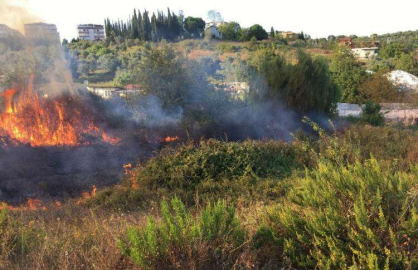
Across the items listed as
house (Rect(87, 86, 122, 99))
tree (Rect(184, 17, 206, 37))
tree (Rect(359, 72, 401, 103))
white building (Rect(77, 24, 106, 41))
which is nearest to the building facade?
house (Rect(87, 86, 122, 99))

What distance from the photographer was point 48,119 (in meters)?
10.5

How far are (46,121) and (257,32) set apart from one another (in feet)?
158

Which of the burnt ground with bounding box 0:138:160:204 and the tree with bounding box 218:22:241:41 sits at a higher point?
the tree with bounding box 218:22:241:41

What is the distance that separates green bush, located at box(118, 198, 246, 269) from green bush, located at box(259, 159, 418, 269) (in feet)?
2.06

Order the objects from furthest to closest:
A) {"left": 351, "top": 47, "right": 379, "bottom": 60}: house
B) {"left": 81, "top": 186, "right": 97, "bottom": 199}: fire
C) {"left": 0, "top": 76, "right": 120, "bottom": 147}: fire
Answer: {"left": 351, "top": 47, "right": 379, "bottom": 60}: house < {"left": 0, "top": 76, "right": 120, "bottom": 147}: fire < {"left": 81, "top": 186, "right": 97, "bottom": 199}: fire

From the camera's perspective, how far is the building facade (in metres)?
14.9

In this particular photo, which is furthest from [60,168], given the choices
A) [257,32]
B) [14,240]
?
[257,32]

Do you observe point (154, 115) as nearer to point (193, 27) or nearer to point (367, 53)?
point (367, 53)

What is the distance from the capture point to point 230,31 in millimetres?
52531

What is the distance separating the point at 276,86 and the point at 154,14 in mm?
43900

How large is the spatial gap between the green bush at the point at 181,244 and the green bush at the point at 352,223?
24.7 inches

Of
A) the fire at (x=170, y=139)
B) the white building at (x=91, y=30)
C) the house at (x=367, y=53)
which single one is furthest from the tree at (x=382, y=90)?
the white building at (x=91, y=30)

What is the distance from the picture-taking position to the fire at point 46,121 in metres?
10.1

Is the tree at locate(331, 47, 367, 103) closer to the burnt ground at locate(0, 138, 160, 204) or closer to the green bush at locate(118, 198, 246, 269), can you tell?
the burnt ground at locate(0, 138, 160, 204)
